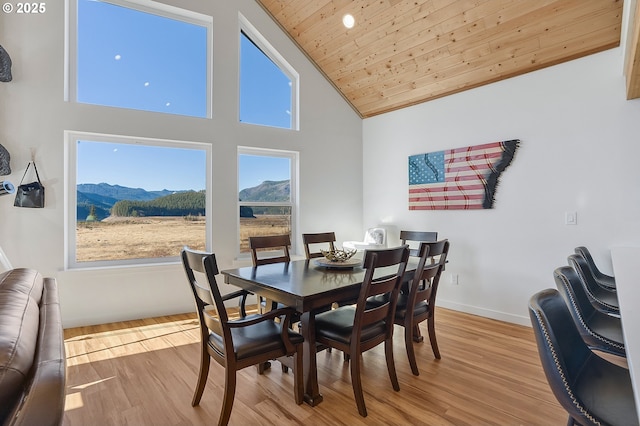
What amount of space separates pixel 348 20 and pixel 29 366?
13.6ft

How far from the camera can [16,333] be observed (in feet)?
3.00

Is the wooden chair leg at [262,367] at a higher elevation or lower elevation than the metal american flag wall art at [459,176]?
lower

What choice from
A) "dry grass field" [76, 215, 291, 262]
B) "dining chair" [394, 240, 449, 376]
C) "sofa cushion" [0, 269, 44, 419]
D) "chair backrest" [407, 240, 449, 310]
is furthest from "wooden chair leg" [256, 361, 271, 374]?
"dry grass field" [76, 215, 291, 262]

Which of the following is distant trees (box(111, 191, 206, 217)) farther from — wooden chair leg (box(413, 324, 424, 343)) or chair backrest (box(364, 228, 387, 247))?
wooden chair leg (box(413, 324, 424, 343))

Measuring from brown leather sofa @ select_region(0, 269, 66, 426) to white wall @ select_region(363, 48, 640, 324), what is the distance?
379 cm

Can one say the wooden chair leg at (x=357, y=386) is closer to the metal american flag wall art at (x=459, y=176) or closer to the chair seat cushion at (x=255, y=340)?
the chair seat cushion at (x=255, y=340)

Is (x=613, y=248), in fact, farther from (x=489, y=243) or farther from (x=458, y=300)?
(x=458, y=300)

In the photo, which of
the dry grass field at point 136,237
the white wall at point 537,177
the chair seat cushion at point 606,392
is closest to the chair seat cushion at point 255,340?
the chair seat cushion at point 606,392

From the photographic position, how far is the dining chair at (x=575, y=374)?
1071 millimetres

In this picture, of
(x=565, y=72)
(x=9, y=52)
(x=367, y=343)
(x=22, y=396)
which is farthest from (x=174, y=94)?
(x=565, y=72)

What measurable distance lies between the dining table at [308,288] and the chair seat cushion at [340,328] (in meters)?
0.09

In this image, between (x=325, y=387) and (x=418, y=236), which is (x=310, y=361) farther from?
(x=418, y=236)

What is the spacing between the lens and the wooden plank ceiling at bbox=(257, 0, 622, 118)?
2.96 metres

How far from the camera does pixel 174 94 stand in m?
3.95
